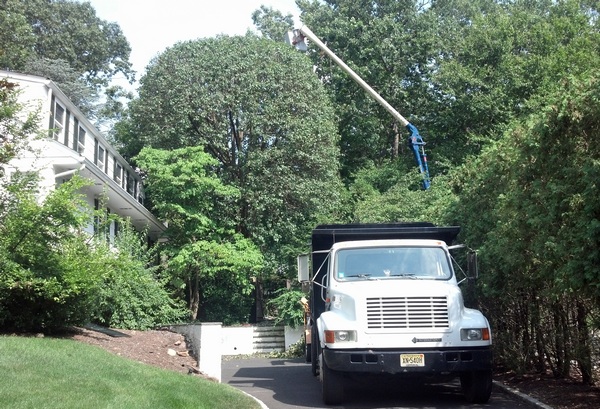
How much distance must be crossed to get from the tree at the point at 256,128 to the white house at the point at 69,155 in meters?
3.52

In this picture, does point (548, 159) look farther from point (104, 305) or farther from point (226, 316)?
point (226, 316)

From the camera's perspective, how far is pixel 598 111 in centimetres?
940

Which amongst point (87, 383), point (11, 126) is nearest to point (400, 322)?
point (87, 383)

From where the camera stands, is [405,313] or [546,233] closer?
[546,233]

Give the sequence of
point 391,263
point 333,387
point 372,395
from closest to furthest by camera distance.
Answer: point 333,387 < point 391,263 < point 372,395

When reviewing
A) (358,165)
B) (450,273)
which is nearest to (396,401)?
(450,273)

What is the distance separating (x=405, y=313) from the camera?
11328mm

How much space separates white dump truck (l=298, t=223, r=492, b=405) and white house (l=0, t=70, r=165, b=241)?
6.83 metres

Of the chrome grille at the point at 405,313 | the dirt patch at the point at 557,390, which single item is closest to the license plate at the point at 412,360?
the chrome grille at the point at 405,313

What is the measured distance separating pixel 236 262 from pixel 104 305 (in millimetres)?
13575

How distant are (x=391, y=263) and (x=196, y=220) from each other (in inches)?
825

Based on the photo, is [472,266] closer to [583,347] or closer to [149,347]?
[583,347]

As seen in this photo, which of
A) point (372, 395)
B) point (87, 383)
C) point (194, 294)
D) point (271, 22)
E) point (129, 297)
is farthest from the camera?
point (271, 22)

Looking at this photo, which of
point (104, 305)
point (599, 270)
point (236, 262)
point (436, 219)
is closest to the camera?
point (599, 270)
